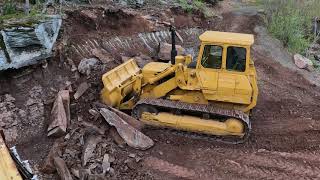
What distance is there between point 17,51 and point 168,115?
3.94m

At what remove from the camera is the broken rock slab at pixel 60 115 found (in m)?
9.15

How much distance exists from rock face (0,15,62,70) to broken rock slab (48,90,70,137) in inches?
45.4

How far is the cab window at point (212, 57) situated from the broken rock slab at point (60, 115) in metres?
3.30

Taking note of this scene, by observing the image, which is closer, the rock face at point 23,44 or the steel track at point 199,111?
the steel track at point 199,111

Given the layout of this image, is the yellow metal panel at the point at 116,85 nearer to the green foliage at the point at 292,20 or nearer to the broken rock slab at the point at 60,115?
the broken rock slab at the point at 60,115

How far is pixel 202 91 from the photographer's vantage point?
951 cm

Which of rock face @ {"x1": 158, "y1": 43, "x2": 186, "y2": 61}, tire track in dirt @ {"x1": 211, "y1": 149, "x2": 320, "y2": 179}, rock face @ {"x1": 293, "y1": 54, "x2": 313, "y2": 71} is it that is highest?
rock face @ {"x1": 158, "y1": 43, "x2": 186, "y2": 61}

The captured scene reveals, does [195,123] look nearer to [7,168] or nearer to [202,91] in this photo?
[202,91]

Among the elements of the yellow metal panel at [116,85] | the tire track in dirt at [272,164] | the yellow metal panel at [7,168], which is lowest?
the tire track in dirt at [272,164]

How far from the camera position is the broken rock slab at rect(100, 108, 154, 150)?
Result: 9.09 m

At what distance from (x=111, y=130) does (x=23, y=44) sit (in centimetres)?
312

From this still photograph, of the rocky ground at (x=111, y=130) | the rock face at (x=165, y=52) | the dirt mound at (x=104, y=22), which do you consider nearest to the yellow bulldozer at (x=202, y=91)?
the rocky ground at (x=111, y=130)

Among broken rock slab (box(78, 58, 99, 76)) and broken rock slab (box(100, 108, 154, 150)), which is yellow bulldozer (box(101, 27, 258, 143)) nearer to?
broken rock slab (box(100, 108, 154, 150))

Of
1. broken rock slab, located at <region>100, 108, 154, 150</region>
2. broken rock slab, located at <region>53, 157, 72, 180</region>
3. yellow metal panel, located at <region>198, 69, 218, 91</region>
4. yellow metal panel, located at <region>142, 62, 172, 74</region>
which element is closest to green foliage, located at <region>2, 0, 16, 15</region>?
yellow metal panel, located at <region>142, 62, 172, 74</region>
